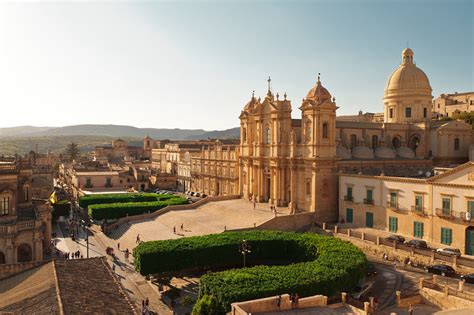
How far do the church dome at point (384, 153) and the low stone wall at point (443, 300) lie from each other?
28.2 metres

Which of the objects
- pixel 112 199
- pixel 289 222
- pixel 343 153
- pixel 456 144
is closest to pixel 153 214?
pixel 112 199

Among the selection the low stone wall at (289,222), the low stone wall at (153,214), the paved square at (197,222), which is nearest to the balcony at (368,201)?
the low stone wall at (289,222)

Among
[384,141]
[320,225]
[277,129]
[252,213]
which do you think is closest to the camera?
[320,225]

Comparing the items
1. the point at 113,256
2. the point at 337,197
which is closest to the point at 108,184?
the point at 113,256

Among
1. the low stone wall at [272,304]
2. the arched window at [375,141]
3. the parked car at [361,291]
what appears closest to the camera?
the low stone wall at [272,304]

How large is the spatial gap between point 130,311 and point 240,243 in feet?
47.7

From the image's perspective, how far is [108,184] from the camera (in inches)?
3027

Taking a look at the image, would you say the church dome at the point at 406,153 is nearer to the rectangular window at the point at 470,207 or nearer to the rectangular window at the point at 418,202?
the rectangular window at the point at 418,202

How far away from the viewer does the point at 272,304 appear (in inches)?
879

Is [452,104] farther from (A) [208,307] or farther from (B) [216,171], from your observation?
(A) [208,307]

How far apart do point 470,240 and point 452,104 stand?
68.0 metres

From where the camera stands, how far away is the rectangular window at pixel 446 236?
34594mm

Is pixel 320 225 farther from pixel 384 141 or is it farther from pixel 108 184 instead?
pixel 108 184

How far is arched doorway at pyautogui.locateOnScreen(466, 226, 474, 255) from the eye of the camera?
3316 cm
